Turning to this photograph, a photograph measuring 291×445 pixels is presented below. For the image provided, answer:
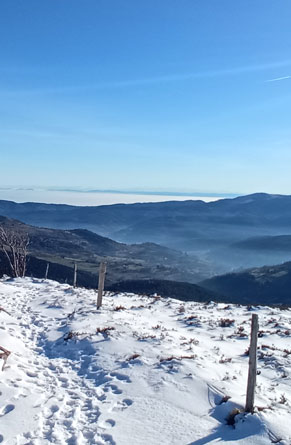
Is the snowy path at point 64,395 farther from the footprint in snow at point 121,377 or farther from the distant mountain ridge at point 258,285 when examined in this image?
the distant mountain ridge at point 258,285

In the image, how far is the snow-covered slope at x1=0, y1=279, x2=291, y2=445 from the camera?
7.21 metres

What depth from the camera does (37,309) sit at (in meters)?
18.1

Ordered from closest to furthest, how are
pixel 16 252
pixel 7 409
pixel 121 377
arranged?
pixel 7 409 → pixel 121 377 → pixel 16 252

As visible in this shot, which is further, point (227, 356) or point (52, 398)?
point (227, 356)

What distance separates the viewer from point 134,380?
31.7ft

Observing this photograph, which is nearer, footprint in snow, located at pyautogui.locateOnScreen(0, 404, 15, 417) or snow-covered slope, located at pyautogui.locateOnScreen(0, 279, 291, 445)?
snow-covered slope, located at pyautogui.locateOnScreen(0, 279, 291, 445)

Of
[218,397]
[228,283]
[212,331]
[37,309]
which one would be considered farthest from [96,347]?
[228,283]

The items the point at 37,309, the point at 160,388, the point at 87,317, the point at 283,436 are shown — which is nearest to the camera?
the point at 283,436

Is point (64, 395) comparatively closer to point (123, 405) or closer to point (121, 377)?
point (123, 405)

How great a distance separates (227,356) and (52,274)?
87.3 metres

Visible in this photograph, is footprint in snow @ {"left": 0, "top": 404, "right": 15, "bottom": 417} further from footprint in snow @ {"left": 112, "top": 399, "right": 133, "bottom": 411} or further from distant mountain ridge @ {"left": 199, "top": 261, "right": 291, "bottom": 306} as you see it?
distant mountain ridge @ {"left": 199, "top": 261, "right": 291, "bottom": 306}

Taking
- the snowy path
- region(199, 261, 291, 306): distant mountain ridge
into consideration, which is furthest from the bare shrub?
region(199, 261, 291, 306): distant mountain ridge

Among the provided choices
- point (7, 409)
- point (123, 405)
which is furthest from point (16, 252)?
point (123, 405)

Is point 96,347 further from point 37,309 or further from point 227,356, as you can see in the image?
point 37,309
